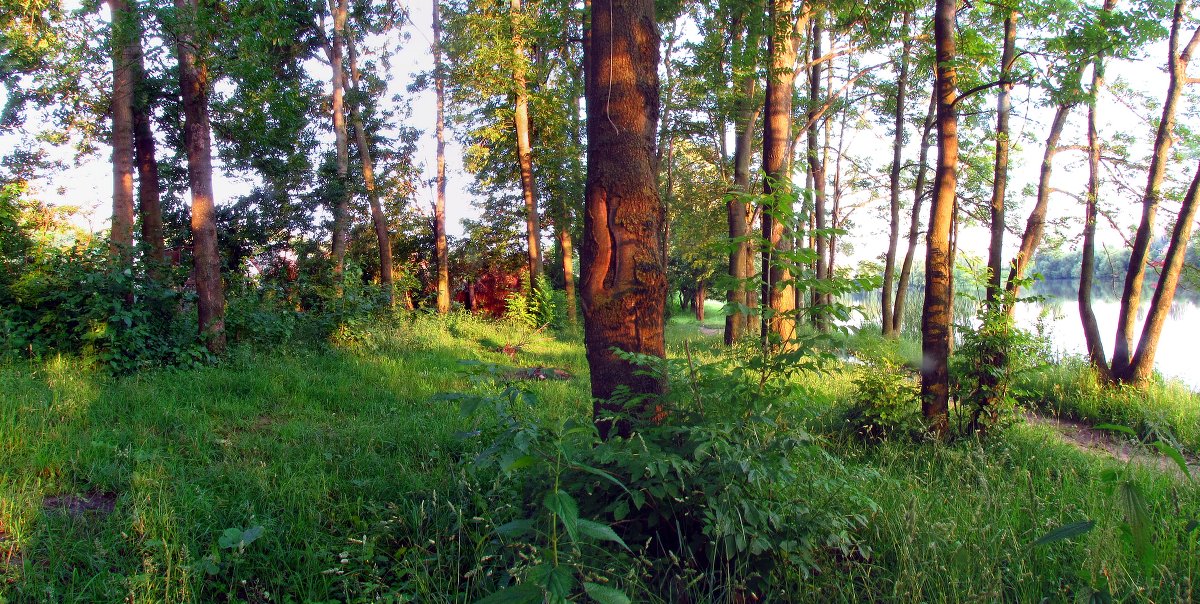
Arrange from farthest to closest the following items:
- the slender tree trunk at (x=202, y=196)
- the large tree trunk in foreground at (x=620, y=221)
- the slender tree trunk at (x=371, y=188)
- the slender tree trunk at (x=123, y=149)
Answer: the slender tree trunk at (x=371, y=188) → the slender tree trunk at (x=123, y=149) → the slender tree trunk at (x=202, y=196) → the large tree trunk in foreground at (x=620, y=221)

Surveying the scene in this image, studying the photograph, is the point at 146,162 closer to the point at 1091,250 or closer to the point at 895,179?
the point at 1091,250

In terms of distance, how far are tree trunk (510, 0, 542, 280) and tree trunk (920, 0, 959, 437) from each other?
1220 cm

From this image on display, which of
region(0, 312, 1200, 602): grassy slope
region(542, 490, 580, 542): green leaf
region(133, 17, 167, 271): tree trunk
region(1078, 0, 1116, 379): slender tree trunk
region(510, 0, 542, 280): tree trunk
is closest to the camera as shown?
region(542, 490, 580, 542): green leaf

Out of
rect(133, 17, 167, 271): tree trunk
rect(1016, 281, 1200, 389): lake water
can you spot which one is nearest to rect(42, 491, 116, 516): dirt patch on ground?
rect(1016, 281, 1200, 389): lake water

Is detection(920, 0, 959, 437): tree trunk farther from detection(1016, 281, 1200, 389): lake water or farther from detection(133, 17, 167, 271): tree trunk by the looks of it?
detection(133, 17, 167, 271): tree trunk

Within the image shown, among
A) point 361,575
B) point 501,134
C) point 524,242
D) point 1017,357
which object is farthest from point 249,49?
point 524,242

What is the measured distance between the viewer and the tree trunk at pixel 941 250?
507cm

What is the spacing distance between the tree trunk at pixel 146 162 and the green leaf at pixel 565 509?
10.9 m

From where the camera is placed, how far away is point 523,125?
1717 cm

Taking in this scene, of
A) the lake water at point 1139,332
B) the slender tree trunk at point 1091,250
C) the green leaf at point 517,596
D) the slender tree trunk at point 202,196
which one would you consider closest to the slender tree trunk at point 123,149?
the slender tree trunk at point 202,196

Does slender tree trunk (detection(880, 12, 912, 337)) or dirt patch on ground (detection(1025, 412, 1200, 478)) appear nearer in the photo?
dirt patch on ground (detection(1025, 412, 1200, 478))

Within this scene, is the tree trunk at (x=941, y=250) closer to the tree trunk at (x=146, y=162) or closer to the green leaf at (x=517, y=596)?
the green leaf at (x=517, y=596)

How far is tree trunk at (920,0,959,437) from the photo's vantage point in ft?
16.6

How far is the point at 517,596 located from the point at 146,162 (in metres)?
13.3
